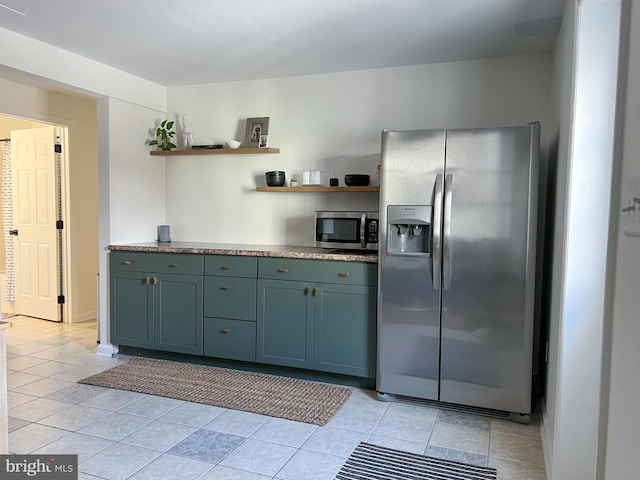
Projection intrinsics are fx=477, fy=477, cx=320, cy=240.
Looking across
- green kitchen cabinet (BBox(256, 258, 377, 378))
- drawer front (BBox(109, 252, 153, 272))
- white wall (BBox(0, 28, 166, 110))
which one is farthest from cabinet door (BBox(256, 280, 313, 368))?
white wall (BBox(0, 28, 166, 110))

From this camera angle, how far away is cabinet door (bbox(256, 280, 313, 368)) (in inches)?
141

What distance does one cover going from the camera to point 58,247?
526 cm

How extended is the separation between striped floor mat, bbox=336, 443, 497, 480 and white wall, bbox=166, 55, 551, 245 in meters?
2.02

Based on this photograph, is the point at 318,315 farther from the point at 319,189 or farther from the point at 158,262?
the point at 158,262

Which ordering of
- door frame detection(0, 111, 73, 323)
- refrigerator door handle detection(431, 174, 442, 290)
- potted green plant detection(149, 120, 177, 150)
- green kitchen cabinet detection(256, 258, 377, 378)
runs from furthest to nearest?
door frame detection(0, 111, 73, 323) < potted green plant detection(149, 120, 177, 150) < green kitchen cabinet detection(256, 258, 377, 378) < refrigerator door handle detection(431, 174, 442, 290)

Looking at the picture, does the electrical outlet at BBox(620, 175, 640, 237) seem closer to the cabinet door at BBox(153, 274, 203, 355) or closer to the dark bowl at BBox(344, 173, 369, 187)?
the dark bowl at BBox(344, 173, 369, 187)

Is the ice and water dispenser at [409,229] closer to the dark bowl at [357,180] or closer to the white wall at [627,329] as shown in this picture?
the dark bowl at [357,180]

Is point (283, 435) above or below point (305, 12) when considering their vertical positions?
below

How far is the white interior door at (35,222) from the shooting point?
5277 millimetres

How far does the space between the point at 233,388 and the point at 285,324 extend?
1.95 feet

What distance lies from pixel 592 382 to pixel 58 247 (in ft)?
17.0

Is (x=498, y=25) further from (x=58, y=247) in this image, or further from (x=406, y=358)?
(x=58, y=247)

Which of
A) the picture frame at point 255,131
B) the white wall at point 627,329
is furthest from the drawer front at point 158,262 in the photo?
the white wall at point 627,329

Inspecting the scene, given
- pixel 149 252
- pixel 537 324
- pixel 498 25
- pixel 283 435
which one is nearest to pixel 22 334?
pixel 149 252
